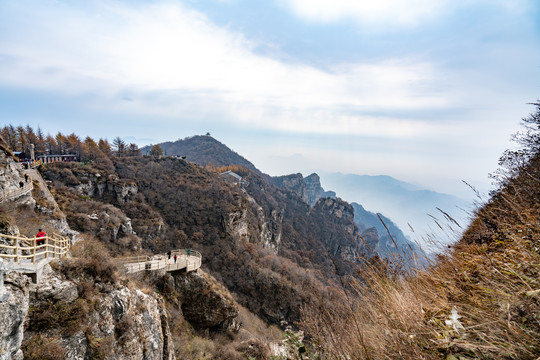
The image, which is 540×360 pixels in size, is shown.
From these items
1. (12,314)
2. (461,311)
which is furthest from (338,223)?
(461,311)

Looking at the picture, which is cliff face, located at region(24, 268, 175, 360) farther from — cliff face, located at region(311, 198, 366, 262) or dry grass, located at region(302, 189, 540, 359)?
cliff face, located at region(311, 198, 366, 262)

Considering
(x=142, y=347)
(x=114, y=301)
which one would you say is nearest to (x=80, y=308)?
(x=114, y=301)

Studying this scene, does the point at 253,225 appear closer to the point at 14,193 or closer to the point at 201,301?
the point at 201,301

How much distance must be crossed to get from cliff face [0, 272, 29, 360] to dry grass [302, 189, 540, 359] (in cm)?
594

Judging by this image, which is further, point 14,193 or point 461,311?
point 14,193

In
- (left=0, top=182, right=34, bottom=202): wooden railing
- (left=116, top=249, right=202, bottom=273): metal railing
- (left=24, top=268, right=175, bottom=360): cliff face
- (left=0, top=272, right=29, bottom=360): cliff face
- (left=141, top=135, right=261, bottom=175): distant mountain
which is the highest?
(left=141, top=135, right=261, bottom=175): distant mountain

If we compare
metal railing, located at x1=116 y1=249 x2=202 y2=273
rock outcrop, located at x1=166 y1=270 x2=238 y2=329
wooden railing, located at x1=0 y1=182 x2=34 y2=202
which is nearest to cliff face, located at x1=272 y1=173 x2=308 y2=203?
rock outcrop, located at x1=166 y1=270 x2=238 y2=329

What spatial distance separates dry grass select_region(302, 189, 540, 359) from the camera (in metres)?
1.37

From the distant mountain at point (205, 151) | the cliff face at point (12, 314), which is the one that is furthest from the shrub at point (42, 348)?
the distant mountain at point (205, 151)

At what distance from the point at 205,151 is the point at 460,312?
145348mm

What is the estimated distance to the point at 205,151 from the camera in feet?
460

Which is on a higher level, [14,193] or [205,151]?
[205,151]

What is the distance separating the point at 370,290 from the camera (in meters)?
3.17

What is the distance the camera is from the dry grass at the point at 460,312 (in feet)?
4.51
